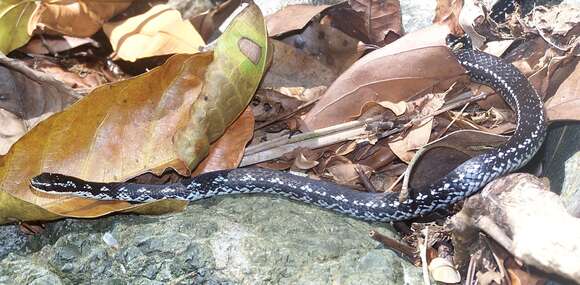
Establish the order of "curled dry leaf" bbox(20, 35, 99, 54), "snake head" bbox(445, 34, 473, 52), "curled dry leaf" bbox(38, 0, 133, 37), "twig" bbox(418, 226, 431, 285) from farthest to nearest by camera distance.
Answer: "curled dry leaf" bbox(20, 35, 99, 54), "curled dry leaf" bbox(38, 0, 133, 37), "snake head" bbox(445, 34, 473, 52), "twig" bbox(418, 226, 431, 285)

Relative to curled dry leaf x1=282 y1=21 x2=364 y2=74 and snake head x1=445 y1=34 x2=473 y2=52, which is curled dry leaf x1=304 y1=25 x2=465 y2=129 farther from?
curled dry leaf x1=282 y1=21 x2=364 y2=74

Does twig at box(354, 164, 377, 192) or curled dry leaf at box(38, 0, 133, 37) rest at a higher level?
curled dry leaf at box(38, 0, 133, 37)

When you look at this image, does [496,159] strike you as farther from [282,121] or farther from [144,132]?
[144,132]

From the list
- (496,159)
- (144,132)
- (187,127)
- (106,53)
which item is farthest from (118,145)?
(496,159)

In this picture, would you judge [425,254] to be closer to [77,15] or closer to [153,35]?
[153,35]

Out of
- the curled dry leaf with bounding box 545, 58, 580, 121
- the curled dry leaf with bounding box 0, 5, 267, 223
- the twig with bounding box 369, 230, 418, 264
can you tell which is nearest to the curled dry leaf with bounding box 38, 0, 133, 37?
the curled dry leaf with bounding box 0, 5, 267, 223

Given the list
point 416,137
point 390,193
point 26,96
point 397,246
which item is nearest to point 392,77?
point 416,137
